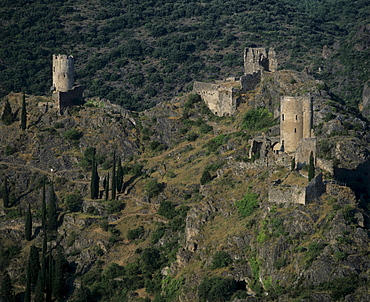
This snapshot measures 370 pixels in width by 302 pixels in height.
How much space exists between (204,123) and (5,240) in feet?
69.1

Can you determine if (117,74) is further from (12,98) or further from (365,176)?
(365,176)

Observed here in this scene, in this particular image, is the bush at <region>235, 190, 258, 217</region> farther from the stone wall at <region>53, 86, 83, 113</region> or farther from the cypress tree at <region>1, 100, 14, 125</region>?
the cypress tree at <region>1, 100, 14, 125</region>

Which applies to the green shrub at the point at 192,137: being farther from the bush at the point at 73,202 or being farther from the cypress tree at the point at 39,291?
the cypress tree at the point at 39,291

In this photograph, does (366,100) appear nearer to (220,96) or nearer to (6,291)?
(220,96)

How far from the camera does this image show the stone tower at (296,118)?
9400 centimetres

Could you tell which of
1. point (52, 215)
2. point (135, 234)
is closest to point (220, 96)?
point (135, 234)

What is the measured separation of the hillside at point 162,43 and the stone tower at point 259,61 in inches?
995

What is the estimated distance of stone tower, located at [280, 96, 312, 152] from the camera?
9400 centimetres

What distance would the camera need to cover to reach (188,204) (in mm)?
103688

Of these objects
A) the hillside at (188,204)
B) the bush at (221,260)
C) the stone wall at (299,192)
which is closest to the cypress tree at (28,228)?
the hillside at (188,204)

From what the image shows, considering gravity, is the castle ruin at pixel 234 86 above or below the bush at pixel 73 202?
above

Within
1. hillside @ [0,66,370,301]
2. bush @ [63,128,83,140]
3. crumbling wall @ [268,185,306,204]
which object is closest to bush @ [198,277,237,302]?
hillside @ [0,66,370,301]

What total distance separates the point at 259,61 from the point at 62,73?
19.3 meters

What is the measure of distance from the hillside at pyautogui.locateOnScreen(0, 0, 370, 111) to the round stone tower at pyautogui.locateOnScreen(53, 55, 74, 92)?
24984 mm
